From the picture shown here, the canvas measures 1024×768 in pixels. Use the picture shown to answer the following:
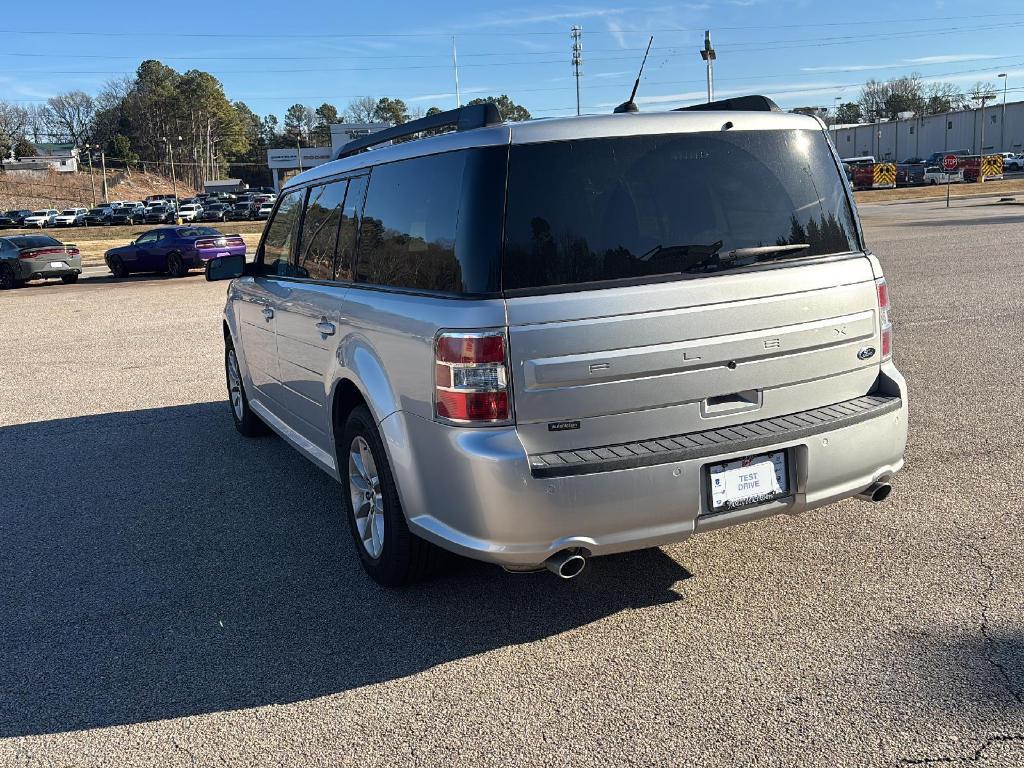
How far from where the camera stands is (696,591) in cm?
405

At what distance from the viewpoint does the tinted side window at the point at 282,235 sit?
5.53 meters

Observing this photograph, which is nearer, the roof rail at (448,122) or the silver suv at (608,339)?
the silver suv at (608,339)

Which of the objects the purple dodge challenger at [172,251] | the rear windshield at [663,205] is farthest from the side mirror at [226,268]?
the purple dodge challenger at [172,251]

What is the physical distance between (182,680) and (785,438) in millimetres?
2519

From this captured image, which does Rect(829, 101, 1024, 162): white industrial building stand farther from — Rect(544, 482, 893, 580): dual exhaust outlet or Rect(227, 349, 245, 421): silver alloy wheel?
Rect(544, 482, 893, 580): dual exhaust outlet

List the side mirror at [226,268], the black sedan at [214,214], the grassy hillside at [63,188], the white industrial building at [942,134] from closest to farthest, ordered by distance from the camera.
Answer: the side mirror at [226,268]
the black sedan at [214,214]
the white industrial building at [942,134]
the grassy hillside at [63,188]

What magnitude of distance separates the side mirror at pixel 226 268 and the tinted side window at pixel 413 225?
84.5 inches

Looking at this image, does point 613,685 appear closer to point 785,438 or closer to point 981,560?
point 785,438

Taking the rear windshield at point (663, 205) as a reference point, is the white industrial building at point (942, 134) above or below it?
above

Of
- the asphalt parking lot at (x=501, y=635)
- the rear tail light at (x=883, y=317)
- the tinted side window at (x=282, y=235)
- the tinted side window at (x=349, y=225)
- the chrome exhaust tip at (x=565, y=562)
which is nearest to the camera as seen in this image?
the asphalt parking lot at (x=501, y=635)

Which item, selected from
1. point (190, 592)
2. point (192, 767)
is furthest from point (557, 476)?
point (190, 592)

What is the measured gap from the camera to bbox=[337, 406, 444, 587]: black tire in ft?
13.0

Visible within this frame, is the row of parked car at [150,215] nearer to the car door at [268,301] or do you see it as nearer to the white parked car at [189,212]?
the white parked car at [189,212]

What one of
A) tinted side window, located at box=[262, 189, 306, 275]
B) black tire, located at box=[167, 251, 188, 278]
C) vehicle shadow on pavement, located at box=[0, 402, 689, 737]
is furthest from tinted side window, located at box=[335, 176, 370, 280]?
black tire, located at box=[167, 251, 188, 278]
